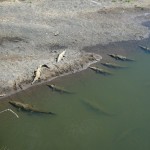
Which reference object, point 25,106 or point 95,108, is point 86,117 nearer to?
point 95,108

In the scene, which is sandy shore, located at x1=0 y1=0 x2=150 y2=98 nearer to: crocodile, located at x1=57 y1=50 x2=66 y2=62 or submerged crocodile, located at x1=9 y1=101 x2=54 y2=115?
crocodile, located at x1=57 y1=50 x2=66 y2=62

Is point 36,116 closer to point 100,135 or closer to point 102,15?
point 100,135

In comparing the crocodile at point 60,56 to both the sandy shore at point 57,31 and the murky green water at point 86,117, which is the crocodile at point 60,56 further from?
the murky green water at point 86,117

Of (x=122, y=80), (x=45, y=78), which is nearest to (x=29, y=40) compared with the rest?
(x=45, y=78)

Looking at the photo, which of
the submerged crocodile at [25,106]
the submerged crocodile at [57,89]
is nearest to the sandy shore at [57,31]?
the submerged crocodile at [57,89]

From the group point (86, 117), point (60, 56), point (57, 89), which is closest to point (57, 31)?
point (60, 56)

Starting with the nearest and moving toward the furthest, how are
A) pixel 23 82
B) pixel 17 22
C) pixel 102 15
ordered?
pixel 23 82 → pixel 17 22 → pixel 102 15
